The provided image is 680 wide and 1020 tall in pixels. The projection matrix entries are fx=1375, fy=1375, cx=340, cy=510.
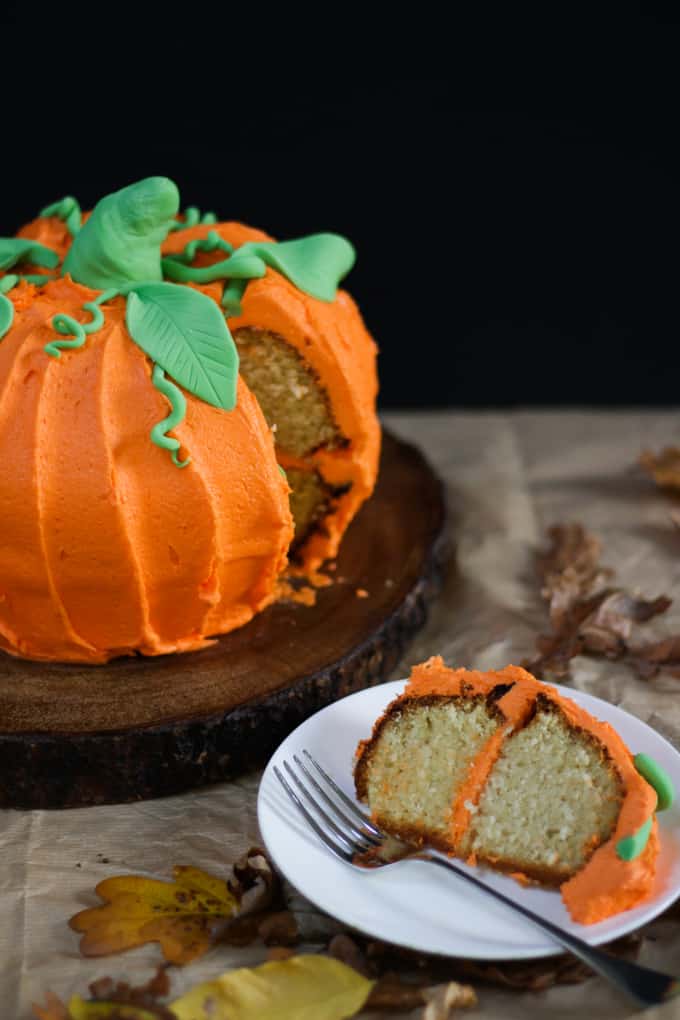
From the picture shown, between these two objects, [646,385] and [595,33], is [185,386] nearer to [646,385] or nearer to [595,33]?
[595,33]

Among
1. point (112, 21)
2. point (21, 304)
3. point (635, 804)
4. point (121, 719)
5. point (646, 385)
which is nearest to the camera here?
point (635, 804)

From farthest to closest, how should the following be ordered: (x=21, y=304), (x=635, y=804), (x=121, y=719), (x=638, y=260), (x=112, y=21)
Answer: (x=638, y=260), (x=112, y=21), (x=21, y=304), (x=121, y=719), (x=635, y=804)

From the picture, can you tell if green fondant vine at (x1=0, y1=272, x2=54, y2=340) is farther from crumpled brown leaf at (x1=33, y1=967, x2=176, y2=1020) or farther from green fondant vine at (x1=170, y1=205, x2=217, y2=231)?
crumpled brown leaf at (x1=33, y1=967, x2=176, y2=1020)

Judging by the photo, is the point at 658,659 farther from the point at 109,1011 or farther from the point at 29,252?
the point at 29,252

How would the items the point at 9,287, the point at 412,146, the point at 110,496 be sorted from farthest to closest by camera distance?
the point at 412,146 → the point at 9,287 → the point at 110,496

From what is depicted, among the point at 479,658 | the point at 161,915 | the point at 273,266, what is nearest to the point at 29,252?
the point at 273,266

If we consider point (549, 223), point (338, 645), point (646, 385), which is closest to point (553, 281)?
point (549, 223)

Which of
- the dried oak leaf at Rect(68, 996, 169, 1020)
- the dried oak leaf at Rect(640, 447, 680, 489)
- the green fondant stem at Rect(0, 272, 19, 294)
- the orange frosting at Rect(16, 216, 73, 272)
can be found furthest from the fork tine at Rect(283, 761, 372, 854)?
the dried oak leaf at Rect(640, 447, 680, 489)
